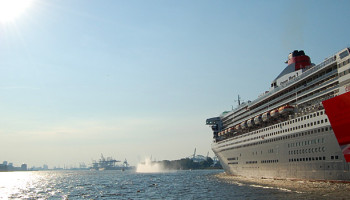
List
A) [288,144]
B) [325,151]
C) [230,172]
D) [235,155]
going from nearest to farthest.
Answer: [325,151], [288,144], [235,155], [230,172]

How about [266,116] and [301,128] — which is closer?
[301,128]

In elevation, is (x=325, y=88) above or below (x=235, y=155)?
above

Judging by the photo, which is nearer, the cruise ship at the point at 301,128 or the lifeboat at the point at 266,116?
the cruise ship at the point at 301,128

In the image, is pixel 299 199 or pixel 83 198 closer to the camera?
pixel 299 199

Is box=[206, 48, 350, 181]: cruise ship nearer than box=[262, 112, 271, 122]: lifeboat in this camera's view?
Yes

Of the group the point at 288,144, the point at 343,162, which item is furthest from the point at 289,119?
the point at 343,162

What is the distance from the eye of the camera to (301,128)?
4862cm

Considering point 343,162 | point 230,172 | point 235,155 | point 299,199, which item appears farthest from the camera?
point 230,172

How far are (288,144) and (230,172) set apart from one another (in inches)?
1208

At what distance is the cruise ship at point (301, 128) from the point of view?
41.3 m

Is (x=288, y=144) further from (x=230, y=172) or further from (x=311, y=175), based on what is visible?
(x=230, y=172)

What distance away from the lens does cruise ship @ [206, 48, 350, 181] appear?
136 feet

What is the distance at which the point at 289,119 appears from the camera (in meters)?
53.2

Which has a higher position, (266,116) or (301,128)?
(266,116)
